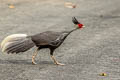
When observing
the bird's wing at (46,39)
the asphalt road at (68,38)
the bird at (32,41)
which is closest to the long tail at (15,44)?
the bird at (32,41)

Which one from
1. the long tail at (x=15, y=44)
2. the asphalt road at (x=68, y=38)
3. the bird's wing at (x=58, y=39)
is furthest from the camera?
the bird's wing at (x=58, y=39)

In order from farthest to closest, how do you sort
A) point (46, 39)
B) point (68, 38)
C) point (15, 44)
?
1. point (68, 38)
2. point (46, 39)
3. point (15, 44)

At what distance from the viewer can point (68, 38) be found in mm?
12578

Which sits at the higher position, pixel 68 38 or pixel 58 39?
pixel 58 39

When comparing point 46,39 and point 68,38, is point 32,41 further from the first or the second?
point 68,38

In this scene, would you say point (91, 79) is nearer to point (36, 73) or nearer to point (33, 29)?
point (36, 73)

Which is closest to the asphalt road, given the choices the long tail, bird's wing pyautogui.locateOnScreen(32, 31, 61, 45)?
the long tail

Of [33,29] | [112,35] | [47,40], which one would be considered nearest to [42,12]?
[33,29]

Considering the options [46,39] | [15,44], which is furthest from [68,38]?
[15,44]

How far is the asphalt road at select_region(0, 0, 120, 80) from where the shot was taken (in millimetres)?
8758

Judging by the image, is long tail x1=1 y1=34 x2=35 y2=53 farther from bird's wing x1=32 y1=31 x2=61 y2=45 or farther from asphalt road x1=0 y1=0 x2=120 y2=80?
asphalt road x1=0 y1=0 x2=120 y2=80

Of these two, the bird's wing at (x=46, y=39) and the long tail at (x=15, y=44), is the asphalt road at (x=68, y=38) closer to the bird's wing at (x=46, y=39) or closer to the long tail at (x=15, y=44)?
the long tail at (x=15, y=44)

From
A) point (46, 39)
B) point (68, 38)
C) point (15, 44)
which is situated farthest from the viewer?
point (68, 38)

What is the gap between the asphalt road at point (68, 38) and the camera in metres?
8.76
